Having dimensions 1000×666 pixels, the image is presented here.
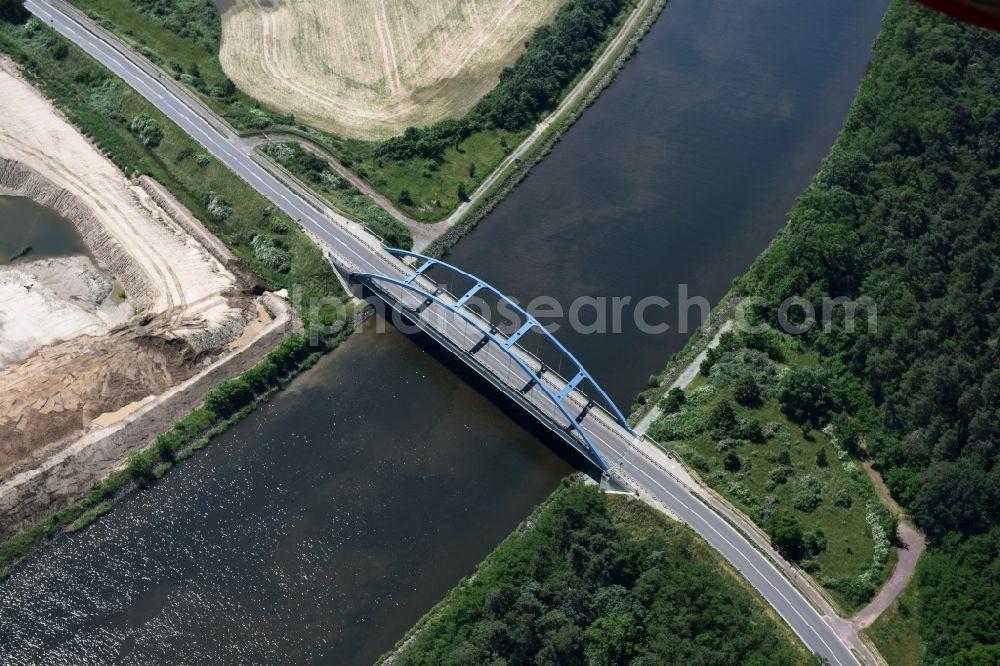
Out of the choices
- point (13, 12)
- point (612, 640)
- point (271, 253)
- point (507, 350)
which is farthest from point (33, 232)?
point (612, 640)

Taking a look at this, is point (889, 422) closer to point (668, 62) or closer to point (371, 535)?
point (371, 535)

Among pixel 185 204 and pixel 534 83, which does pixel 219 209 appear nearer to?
pixel 185 204

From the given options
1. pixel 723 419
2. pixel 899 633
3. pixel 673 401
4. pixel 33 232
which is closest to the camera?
pixel 899 633

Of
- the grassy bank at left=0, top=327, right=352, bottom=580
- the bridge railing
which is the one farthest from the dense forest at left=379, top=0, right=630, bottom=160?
the grassy bank at left=0, top=327, right=352, bottom=580

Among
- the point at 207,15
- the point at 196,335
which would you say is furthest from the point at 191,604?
the point at 207,15

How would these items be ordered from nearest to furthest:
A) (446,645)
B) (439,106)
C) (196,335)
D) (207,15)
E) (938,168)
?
(446,645)
(196,335)
(938,168)
(439,106)
(207,15)

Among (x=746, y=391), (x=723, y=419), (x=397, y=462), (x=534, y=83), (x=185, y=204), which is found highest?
(x=534, y=83)
